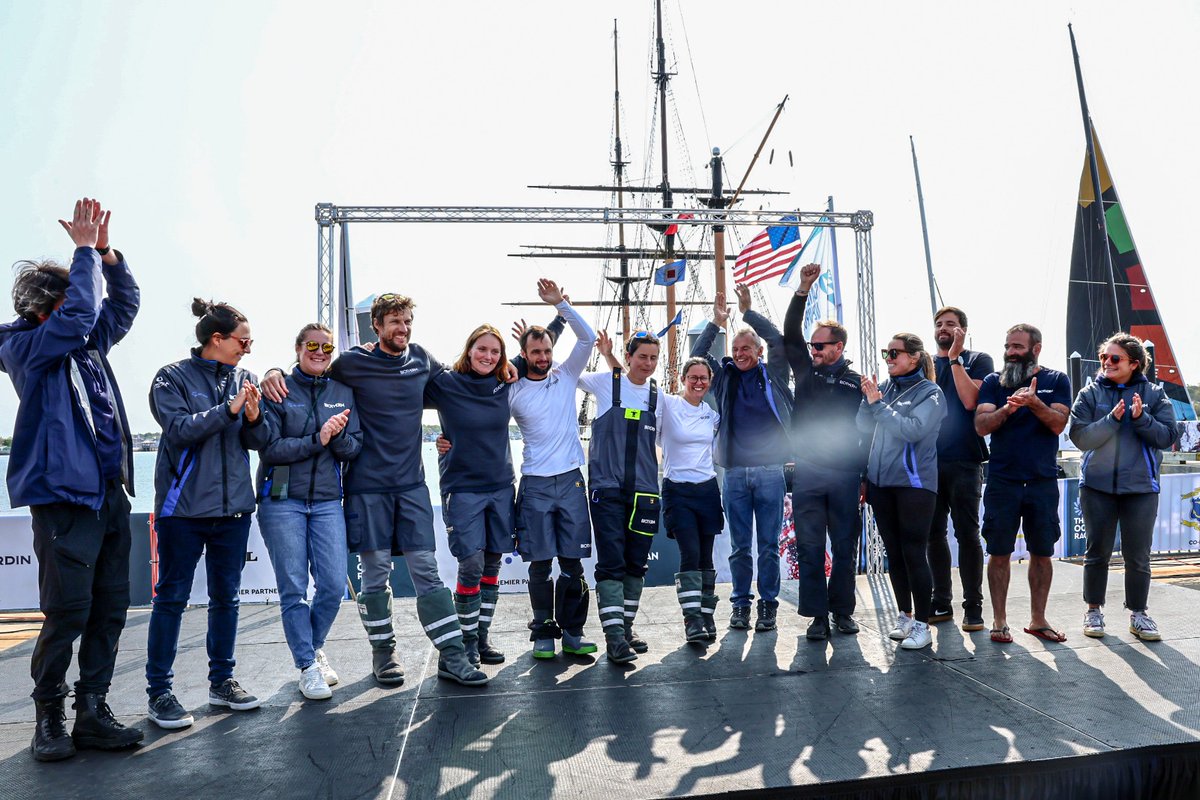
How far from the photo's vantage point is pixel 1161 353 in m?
22.5

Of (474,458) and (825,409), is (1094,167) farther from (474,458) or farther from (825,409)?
(474,458)

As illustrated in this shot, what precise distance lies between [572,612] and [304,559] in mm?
1458

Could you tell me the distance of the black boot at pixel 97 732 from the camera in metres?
3.08

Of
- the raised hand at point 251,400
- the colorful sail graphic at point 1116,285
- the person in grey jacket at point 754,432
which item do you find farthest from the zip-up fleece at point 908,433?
the colorful sail graphic at point 1116,285

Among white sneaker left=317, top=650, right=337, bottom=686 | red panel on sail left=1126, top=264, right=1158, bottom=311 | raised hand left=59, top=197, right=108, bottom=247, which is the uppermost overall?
red panel on sail left=1126, top=264, right=1158, bottom=311

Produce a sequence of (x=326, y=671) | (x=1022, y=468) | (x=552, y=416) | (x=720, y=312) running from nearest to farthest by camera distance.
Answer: (x=326, y=671) < (x=552, y=416) < (x=1022, y=468) < (x=720, y=312)

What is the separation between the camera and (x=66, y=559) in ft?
9.87

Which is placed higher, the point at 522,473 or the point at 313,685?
the point at 522,473

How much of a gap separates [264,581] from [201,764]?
14.0 feet

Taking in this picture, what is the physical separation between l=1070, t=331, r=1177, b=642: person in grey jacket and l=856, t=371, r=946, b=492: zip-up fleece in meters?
0.97

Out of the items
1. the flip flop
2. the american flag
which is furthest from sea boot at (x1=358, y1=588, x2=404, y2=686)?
the american flag

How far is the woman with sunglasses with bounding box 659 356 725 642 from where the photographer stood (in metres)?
4.60

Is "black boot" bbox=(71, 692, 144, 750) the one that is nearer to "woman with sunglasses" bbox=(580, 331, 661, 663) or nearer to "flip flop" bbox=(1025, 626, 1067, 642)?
"woman with sunglasses" bbox=(580, 331, 661, 663)

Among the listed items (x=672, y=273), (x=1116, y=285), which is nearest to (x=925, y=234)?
(x=1116, y=285)
